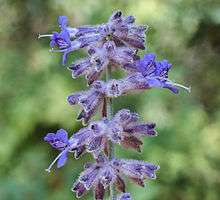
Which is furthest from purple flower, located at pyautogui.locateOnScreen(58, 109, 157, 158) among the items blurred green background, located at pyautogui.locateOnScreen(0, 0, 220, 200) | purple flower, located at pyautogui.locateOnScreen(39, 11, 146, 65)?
blurred green background, located at pyautogui.locateOnScreen(0, 0, 220, 200)

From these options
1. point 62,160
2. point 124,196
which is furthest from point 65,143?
point 124,196

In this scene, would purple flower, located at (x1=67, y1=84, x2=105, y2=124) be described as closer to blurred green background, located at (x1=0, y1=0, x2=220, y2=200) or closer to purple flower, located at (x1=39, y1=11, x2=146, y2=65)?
purple flower, located at (x1=39, y1=11, x2=146, y2=65)

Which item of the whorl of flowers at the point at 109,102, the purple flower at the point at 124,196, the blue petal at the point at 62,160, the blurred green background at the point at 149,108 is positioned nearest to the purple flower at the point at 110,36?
the whorl of flowers at the point at 109,102

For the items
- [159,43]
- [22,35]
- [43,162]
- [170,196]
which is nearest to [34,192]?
[43,162]

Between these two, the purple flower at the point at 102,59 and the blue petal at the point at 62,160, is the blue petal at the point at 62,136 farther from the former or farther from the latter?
the purple flower at the point at 102,59

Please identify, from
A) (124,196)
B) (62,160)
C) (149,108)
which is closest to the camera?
(62,160)

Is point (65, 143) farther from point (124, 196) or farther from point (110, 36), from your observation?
point (110, 36)
